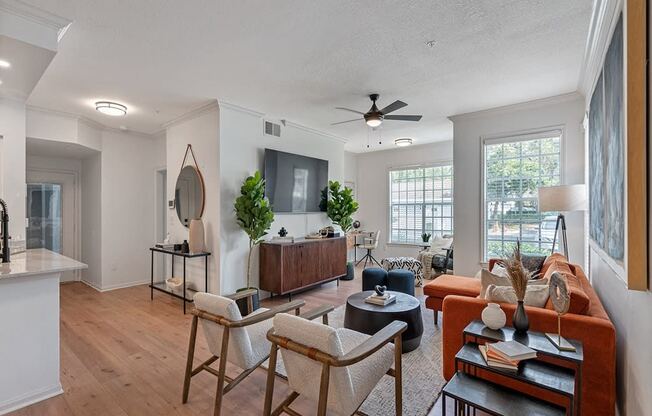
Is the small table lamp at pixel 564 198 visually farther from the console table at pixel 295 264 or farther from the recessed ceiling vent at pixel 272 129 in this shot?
the recessed ceiling vent at pixel 272 129

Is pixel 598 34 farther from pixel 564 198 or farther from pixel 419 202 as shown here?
pixel 419 202

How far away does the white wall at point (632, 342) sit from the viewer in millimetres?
1335

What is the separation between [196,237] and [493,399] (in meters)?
3.97

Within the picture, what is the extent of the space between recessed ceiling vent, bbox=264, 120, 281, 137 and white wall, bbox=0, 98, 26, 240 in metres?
3.00

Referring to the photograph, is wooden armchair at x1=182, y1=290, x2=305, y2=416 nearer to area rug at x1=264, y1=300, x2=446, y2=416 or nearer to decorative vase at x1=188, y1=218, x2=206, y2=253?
area rug at x1=264, y1=300, x2=446, y2=416

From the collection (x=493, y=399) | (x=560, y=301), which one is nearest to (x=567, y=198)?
(x=560, y=301)

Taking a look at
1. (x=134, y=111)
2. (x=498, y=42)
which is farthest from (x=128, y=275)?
(x=498, y=42)

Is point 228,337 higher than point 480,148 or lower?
lower

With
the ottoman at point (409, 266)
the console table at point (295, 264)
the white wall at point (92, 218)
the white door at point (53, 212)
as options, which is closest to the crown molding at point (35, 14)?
the console table at point (295, 264)

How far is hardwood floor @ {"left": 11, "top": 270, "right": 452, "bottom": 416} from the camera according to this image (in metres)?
2.22

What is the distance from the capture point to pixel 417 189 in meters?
7.64

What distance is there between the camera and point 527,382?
1647 millimetres

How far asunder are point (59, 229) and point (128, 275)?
1.75 m

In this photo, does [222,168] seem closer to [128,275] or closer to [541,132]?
[128,275]
